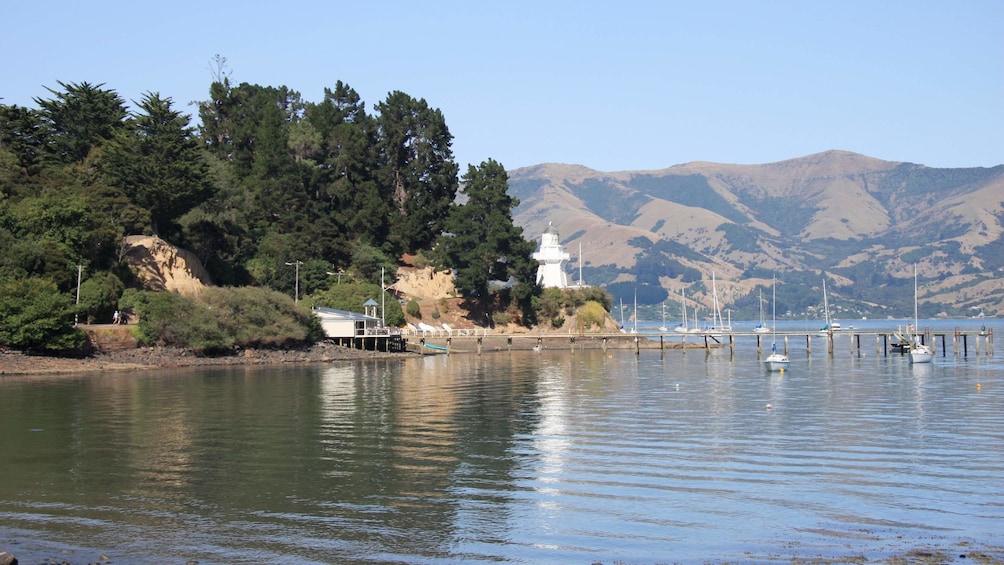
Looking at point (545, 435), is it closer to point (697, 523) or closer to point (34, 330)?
point (697, 523)

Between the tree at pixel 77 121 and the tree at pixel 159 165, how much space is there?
3.68 m

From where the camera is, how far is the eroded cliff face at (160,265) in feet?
279

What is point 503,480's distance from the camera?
29.6 meters

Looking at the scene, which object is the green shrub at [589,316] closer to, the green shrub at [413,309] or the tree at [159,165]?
the green shrub at [413,309]

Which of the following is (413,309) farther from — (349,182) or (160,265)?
(160,265)

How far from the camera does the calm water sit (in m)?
22.4

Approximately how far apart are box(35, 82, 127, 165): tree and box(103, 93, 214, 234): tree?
3.68 metres

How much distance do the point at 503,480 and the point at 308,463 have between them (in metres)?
6.75

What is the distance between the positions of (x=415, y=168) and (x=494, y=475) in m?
89.7

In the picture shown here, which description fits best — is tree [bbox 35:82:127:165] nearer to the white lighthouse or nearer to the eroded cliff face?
the eroded cliff face

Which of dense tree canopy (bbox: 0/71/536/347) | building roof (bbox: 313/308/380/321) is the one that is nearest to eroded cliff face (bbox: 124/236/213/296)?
dense tree canopy (bbox: 0/71/536/347)

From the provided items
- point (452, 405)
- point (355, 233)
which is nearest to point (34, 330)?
point (452, 405)

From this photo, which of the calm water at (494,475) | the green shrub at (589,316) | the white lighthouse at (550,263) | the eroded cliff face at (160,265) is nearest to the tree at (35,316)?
the eroded cliff face at (160,265)

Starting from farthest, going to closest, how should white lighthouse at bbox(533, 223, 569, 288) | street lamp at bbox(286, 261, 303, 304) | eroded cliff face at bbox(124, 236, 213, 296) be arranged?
1. white lighthouse at bbox(533, 223, 569, 288)
2. street lamp at bbox(286, 261, 303, 304)
3. eroded cliff face at bbox(124, 236, 213, 296)
